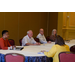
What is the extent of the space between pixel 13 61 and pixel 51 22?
758 centimetres

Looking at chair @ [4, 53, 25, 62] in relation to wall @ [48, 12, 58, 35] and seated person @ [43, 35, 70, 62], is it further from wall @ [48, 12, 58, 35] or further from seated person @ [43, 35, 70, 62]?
wall @ [48, 12, 58, 35]

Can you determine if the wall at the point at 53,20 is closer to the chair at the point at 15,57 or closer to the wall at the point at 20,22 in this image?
the wall at the point at 20,22

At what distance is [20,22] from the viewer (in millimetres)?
8633

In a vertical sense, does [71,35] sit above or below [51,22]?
below

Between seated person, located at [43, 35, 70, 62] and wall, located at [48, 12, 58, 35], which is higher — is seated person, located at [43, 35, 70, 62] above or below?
below

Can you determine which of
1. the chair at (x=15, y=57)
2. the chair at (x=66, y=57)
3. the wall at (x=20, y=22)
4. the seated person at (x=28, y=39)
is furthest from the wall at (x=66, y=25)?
the chair at (x=15, y=57)

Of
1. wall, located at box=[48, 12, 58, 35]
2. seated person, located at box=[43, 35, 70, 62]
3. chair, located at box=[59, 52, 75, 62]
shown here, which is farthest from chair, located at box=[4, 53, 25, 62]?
wall, located at box=[48, 12, 58, 35]

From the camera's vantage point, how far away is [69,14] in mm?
9969

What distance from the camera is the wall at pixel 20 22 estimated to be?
7935 millimetres

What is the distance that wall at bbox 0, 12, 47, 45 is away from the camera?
793 centimetres
